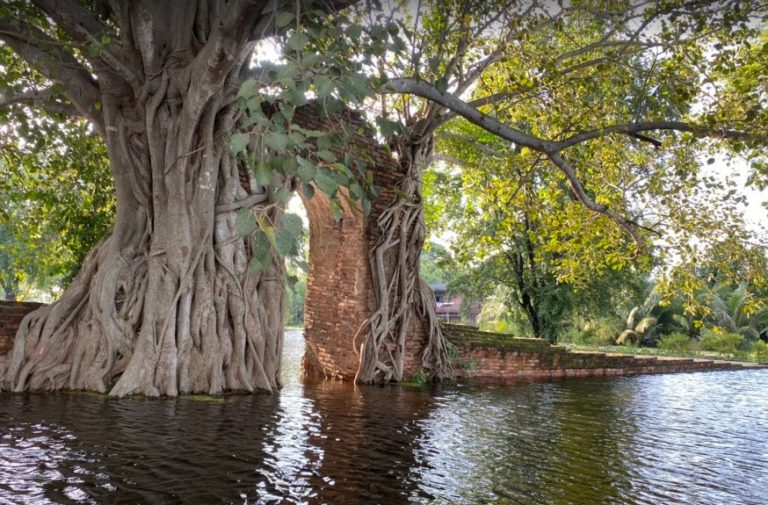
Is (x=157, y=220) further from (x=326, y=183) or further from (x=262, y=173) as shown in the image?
(x=326, y=183)

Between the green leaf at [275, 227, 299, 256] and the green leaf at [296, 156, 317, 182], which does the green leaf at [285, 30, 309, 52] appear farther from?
the green leaf at [275, 227, 299, 256]

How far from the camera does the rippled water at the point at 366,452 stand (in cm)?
306

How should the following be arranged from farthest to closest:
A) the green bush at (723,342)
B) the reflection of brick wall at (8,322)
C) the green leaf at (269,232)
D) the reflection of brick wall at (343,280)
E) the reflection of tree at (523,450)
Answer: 1. the green bush at (723,342)
2. the reflection of brick wall at (343,280)
3. the reflection of brick wall at (8,322)
4. the reflection of tree at (523,450)
5. the green leaf at (269,232)

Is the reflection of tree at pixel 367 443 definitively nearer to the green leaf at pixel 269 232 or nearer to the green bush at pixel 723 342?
the green leaf at pixel 269 232

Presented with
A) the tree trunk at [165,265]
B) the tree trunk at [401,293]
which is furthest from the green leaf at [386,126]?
the tree trunk at [401,293]

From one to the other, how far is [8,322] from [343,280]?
4.06 meters

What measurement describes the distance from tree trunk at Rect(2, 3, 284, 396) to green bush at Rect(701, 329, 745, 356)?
2074 cm

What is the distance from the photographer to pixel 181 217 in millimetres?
6137

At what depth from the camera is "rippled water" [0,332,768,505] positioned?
10.0 feet

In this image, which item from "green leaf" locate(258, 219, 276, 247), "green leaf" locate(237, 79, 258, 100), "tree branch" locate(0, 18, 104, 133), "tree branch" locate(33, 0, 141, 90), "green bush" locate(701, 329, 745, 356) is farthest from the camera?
"green bush" locate(701, 329, 745, 356)

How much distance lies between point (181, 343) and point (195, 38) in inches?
122

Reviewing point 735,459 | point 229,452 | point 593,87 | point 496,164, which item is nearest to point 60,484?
point 229,452

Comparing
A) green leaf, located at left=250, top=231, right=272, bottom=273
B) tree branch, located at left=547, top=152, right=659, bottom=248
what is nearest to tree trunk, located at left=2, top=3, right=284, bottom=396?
green leaf, located at left=250, top=231, right=272, bottom=273

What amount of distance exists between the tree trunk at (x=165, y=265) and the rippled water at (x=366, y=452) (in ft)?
1.43
